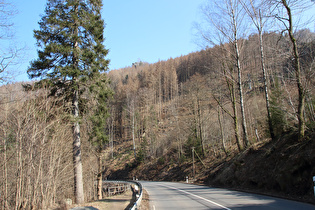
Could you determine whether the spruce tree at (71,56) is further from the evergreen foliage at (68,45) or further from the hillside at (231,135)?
the hillside at (231,135)

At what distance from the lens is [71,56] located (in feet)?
44.7

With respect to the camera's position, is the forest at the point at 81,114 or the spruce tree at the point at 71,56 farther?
the spruce tree at the point at 71,56

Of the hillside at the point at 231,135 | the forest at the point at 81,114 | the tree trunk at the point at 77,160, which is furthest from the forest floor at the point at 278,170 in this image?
the tree trunk at the point at 77,160

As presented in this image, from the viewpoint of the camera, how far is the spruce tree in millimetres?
12750

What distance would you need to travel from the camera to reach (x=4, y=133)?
9641 mm

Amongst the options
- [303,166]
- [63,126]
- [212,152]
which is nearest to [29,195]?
[63,126]

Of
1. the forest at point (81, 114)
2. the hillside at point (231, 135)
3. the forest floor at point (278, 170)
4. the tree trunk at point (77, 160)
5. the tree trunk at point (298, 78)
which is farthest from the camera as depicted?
the tree trunk at point (77, 160)

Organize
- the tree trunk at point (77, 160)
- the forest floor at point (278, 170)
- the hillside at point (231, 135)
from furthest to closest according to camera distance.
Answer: the tree trunk at point (77, 160) < the hillside at point (231, 135) < the forest floor at point (278, 170)

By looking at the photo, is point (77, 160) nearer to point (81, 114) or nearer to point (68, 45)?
point (81, 114)

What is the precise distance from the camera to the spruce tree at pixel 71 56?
12.8m

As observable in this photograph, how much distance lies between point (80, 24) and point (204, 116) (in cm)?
2354

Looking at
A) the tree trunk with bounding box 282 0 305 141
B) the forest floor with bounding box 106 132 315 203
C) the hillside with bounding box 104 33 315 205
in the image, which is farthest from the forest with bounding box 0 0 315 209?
the forest floor with bounding box 106 132 315 203

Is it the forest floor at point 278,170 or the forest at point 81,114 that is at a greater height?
the forest at point 81,114

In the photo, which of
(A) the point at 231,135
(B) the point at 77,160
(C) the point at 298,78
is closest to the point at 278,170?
(C) the point at 298,78
